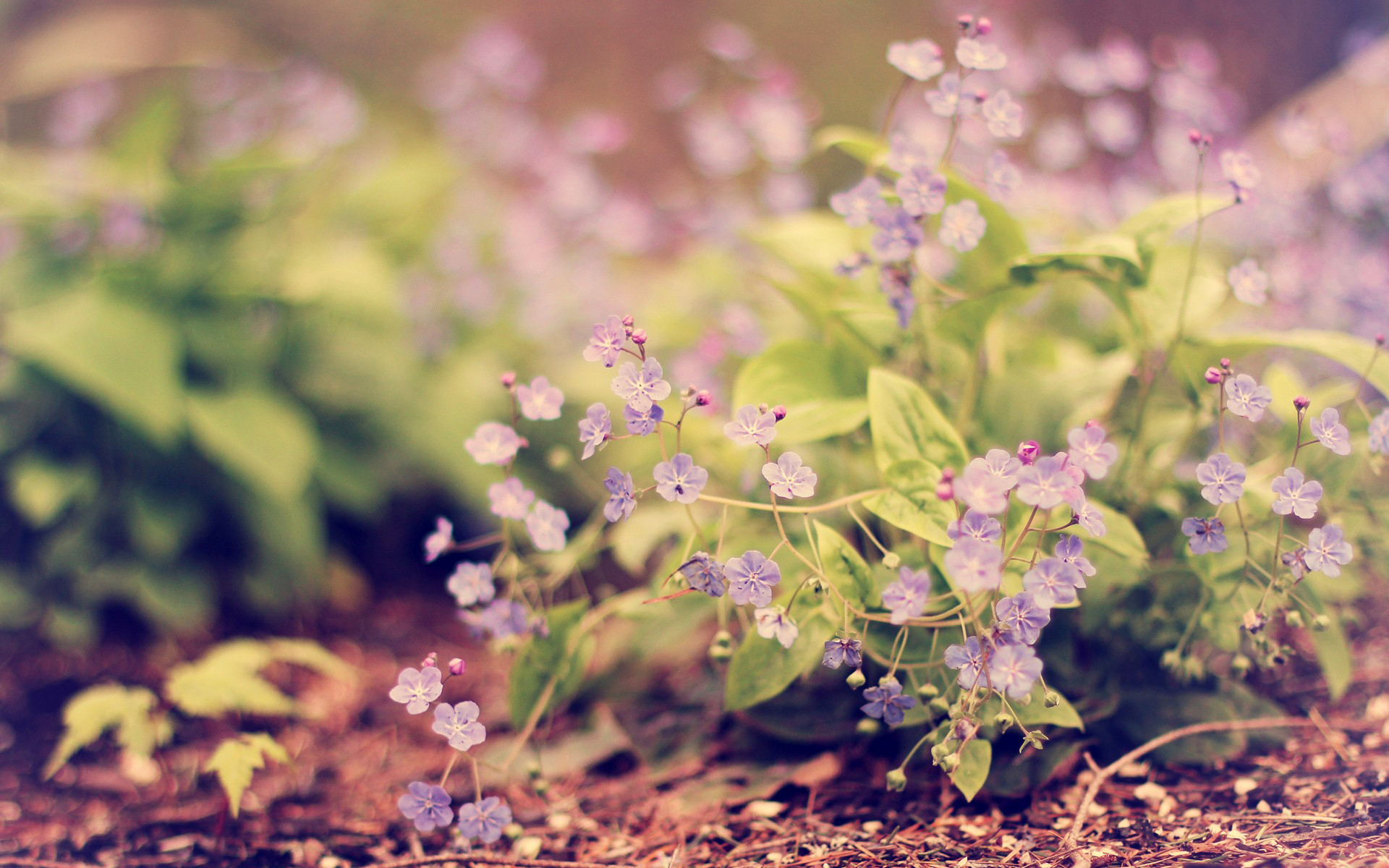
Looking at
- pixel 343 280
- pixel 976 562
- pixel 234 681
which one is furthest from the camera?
pixel 343 280

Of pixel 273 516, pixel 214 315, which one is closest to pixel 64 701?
pixel 273 516

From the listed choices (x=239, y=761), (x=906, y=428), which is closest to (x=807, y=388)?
(x=906, y=428)

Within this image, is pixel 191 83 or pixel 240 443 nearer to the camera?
pixel 240 443

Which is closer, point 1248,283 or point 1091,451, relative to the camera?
point 1091,451

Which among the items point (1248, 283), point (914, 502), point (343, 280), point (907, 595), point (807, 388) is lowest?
point (907, 595)

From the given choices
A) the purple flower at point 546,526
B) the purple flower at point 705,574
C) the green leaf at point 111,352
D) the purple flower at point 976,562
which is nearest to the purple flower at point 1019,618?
the purple flower at point 976,562

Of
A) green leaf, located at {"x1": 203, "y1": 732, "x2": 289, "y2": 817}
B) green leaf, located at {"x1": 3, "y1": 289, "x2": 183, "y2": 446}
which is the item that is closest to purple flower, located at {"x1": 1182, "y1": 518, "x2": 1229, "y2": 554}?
green leaf, located at {"x1": 203, "y1": 732, "x2": 289, "y2": 817}

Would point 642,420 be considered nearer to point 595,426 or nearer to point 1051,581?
point 595,426

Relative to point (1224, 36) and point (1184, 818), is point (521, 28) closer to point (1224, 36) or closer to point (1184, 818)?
point (1224, 36)
